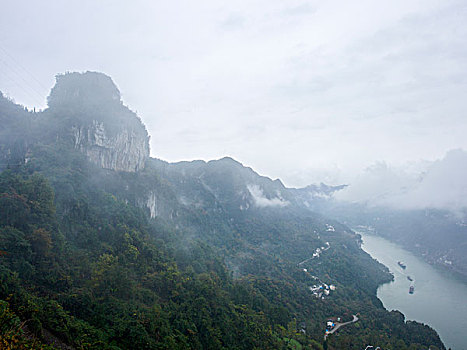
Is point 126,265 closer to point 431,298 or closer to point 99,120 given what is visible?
point 99,120

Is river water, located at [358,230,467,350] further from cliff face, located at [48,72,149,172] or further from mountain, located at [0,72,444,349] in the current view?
cliff face, located at [48,72,149,172]

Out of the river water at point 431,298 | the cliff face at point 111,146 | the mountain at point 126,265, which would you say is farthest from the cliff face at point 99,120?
the river water at point 431,298

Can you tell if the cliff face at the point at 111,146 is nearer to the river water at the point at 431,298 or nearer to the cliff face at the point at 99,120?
the cliff face at the point at 99,120

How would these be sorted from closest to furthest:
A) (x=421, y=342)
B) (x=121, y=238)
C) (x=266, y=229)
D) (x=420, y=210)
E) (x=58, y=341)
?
(x=58, y=341), (x=121, y=238), (x=421, y=342), (x=266, y=229), (x=420, y=210)

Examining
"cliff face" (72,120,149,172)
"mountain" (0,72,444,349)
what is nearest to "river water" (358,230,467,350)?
"mountain" (0,72,444,349)

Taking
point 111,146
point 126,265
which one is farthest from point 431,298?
point 111,146

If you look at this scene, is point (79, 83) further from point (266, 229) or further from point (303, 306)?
point (266, 229)

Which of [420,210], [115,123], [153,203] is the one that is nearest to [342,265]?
[153,203]
